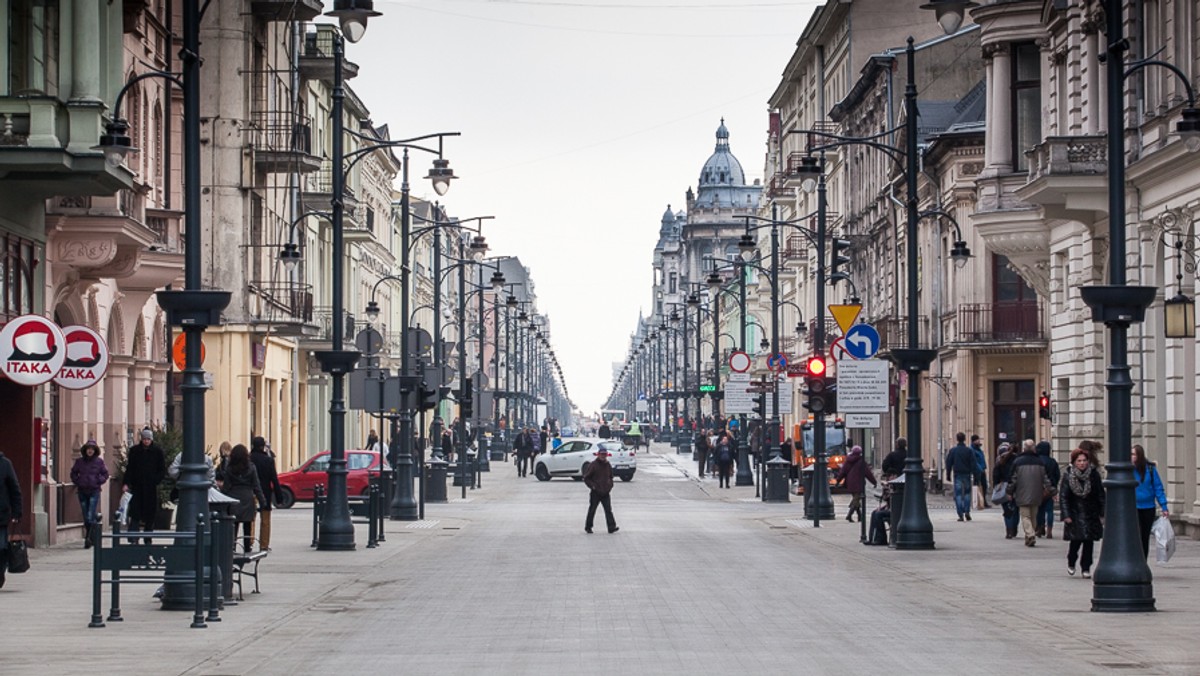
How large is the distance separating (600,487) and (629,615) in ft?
56.6

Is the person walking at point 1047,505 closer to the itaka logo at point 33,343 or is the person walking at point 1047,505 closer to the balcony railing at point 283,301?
the itaka logo at point 33,343

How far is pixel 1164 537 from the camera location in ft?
79.7

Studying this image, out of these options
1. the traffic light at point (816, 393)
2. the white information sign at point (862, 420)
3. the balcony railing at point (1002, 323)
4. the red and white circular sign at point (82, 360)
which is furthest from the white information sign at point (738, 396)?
the red and white circular sign at point (82, 360)

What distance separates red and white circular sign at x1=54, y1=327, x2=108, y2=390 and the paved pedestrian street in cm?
213

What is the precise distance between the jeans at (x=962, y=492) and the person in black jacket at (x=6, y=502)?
2209 centimetres

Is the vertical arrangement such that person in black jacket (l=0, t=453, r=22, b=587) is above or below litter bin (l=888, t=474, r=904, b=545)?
above

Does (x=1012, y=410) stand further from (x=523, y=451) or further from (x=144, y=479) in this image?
(x=144, y=479)

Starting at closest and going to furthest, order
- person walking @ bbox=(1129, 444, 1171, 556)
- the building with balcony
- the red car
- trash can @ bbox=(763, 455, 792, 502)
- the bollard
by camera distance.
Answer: person walking @ bbox=(1129, 444, 1171, 556)
the building with balcony
the red car
trash can @ bbox=(763, 455, 792, 502)
the bollard

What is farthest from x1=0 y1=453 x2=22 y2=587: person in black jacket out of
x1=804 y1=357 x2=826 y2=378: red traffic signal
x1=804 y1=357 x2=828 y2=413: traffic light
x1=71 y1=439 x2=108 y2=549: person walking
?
x1=804 y1=357 x2=826 y2=378: red traffic signal

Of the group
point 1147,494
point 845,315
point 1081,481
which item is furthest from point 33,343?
point 845,315

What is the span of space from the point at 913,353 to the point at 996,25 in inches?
511

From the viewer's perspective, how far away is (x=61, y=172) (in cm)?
2616

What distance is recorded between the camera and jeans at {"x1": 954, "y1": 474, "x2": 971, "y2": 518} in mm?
39844

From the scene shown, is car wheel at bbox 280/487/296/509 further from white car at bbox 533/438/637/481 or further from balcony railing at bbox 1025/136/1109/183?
white car at bbox 533/438/637/481
